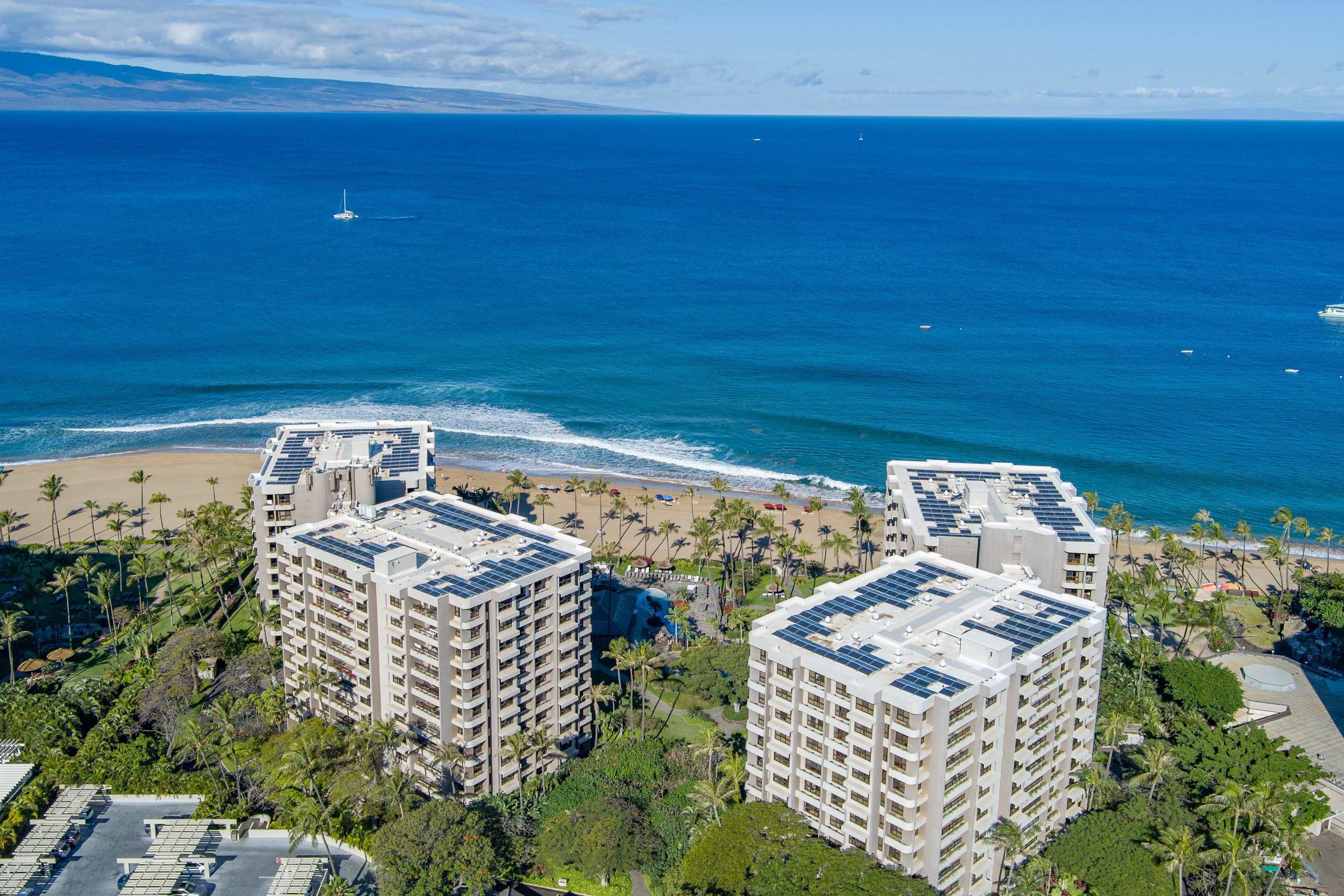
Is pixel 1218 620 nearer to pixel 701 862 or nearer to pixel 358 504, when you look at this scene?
pixel 701 862

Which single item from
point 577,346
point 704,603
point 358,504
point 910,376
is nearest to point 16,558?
point 358,504

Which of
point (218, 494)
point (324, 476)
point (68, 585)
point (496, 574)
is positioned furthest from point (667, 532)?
point (218, 494)

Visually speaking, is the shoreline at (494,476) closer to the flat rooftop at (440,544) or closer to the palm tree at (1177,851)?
the flat rooftop at (440,544)

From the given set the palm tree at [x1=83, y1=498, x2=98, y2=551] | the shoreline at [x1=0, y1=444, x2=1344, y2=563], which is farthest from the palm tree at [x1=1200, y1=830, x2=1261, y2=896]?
the palm tree at [x1=83, y1=498, x2=98, y2=551]

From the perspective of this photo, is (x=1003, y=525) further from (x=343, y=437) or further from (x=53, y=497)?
(x=53, y=497)

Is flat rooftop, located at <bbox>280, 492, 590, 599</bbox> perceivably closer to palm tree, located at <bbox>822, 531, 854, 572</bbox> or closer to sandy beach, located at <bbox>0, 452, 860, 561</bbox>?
sandy beach, located at <bbox>0, 452, 860, 561</bbox>

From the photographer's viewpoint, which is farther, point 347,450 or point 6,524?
point 6,524
